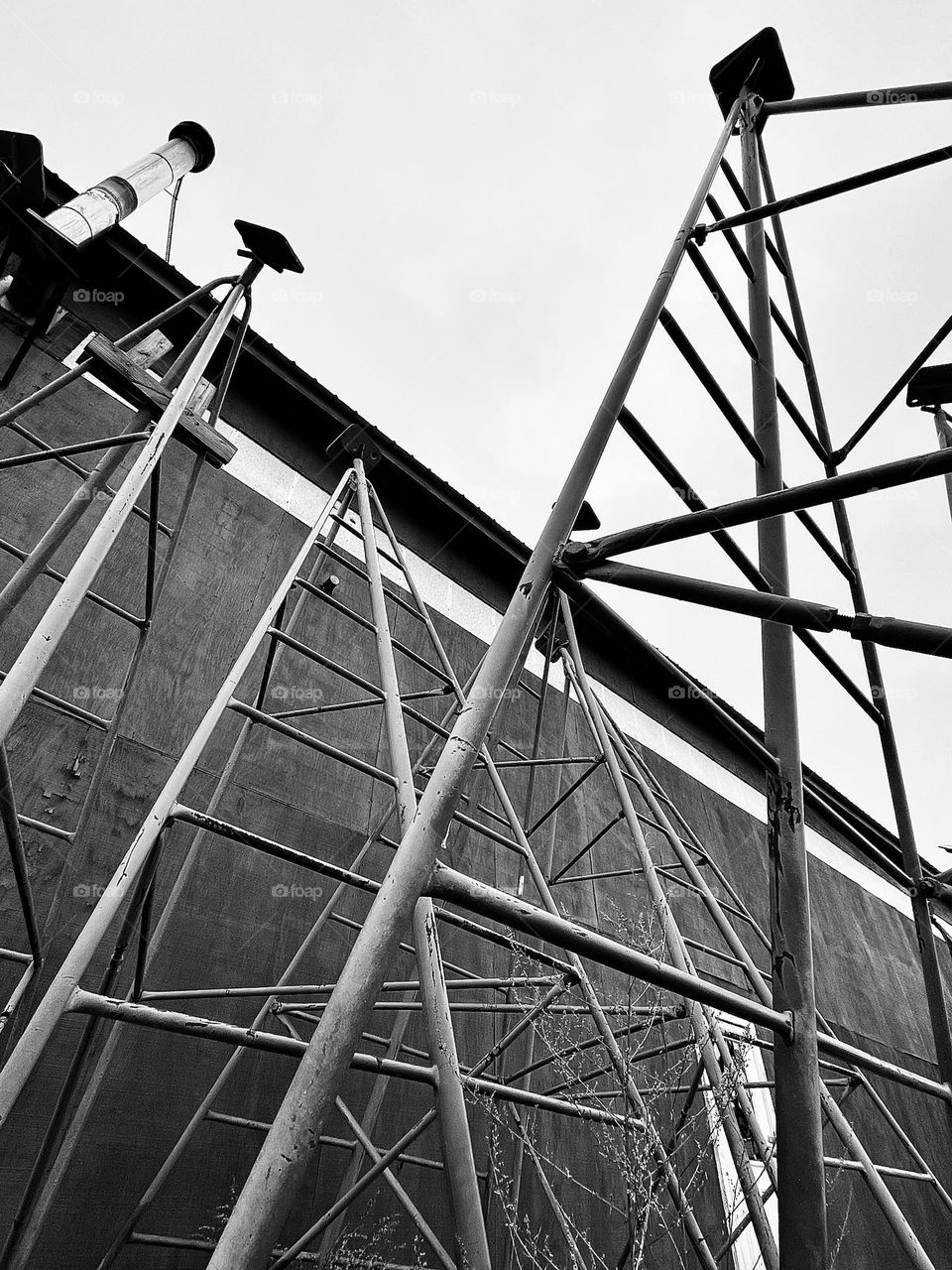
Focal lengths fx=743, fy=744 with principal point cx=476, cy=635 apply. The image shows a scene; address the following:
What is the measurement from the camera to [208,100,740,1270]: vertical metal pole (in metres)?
1.36

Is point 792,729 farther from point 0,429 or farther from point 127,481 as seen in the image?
point 0,429

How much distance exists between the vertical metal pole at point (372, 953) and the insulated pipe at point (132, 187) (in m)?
5.19

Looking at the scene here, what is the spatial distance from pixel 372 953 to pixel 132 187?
830cm

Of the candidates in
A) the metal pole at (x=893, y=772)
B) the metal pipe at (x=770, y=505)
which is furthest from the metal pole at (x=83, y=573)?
the metal pole at (x=893, y=772)

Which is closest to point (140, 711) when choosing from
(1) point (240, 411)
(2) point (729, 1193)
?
(1) point (240, 411)

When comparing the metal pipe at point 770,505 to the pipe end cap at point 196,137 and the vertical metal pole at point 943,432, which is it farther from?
the pipe end cap at point 196,137

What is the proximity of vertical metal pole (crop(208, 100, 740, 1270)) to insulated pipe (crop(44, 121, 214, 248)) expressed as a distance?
5.19m

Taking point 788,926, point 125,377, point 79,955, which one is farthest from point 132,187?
point 788,926

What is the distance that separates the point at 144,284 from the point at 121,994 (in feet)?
21.2

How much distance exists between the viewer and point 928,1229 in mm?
8773

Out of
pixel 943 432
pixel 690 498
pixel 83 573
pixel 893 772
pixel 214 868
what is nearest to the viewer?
pixel 83 573

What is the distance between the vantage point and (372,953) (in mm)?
1579

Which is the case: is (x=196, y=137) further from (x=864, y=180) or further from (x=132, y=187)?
(x=864, y=180)

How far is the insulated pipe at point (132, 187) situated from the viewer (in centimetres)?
630
